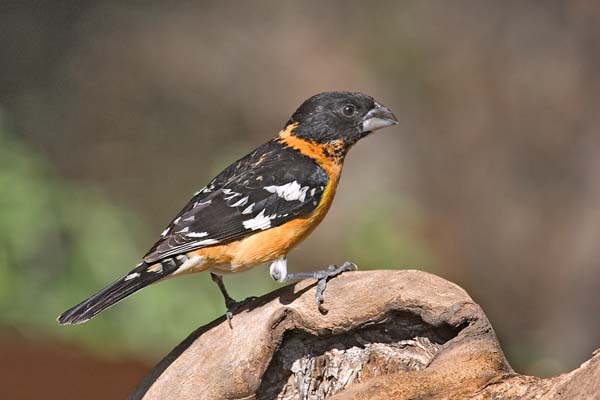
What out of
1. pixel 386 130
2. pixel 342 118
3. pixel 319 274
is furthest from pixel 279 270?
pixel 386 130

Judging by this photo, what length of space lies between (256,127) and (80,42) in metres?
→ 2.22

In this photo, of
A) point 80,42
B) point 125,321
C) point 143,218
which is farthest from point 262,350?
point 80,42

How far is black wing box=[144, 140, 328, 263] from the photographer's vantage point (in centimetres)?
440

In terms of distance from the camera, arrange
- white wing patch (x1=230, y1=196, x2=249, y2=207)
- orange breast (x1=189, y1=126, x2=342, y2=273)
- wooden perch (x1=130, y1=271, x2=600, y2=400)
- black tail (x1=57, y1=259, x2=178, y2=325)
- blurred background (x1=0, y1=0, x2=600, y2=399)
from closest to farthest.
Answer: wooden perch (x1=130, y1=271, x2=600, y2=400)
black tail (x1=57, y1=259, x2=178, y2=325)
orange breast (x1=189, y1=126, x2=342, y2=273)
white wing patch (x1=230, y1=196, x2=249, y2=207)
blurred background (x1=0, y1=0, x2=600, y2=399)

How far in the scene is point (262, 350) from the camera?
11.5 ft

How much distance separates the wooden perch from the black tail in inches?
19.4

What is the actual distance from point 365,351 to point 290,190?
1.24 metres

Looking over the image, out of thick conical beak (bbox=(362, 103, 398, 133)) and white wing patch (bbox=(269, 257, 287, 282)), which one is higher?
thick conical beak (bbox=(362, 103, 398, 133))

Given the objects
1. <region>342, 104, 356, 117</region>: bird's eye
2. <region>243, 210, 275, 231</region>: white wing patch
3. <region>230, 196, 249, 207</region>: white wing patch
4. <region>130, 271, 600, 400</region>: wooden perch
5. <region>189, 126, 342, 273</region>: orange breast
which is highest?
<region>342, 104, 356, 117</region>: bird's eye

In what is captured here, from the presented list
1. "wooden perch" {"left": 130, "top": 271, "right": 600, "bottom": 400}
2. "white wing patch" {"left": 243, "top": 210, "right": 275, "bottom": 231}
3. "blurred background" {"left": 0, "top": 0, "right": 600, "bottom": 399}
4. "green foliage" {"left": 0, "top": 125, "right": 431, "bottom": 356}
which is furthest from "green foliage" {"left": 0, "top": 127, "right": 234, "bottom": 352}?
Answer: "wooden perch" {"left": 130, "top": 271, "right": 600, "bottom": 400}

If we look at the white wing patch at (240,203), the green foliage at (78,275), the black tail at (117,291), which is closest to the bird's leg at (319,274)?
the white wing patch at (240,203)

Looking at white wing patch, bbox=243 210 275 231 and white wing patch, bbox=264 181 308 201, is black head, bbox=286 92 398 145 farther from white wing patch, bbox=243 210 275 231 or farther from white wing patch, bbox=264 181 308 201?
white wing patch, bbox=243 210 275 231

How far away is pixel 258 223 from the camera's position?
4.51 metres

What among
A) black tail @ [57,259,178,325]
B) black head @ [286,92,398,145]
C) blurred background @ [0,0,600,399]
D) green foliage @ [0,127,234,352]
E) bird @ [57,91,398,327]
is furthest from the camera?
blurred background @ [0,0,600,399]
